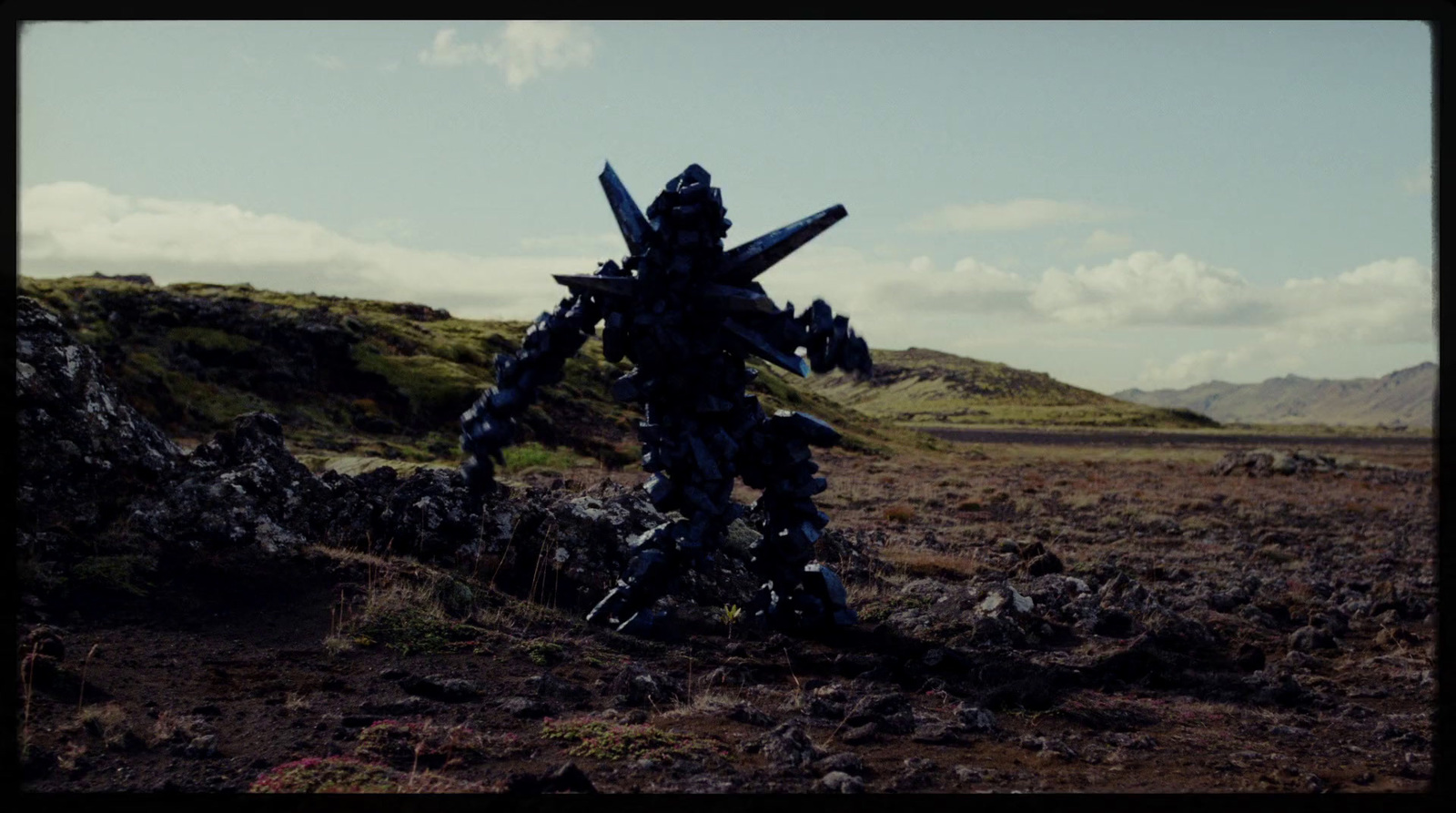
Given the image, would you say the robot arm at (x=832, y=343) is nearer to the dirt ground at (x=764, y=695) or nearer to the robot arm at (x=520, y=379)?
the robot arm at (x=520, y=379)

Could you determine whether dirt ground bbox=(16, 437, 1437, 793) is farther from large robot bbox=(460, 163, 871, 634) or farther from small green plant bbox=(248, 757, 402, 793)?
large robot bbox=(460, 163, 871, 634)

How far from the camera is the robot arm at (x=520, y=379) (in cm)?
880

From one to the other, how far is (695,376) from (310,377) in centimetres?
2654

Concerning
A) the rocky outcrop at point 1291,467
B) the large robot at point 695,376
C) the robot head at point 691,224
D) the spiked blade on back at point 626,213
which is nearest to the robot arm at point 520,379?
the large robot at point 695,376

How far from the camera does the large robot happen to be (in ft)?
27.9

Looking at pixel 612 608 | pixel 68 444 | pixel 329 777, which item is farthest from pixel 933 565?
pixel 68 444

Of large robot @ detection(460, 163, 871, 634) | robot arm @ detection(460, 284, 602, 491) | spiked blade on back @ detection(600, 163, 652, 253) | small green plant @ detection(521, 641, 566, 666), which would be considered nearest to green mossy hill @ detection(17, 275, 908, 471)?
robot arm @ detection(460, 284, 602, 491)

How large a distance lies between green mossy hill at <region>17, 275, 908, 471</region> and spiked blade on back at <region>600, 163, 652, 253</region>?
571 inches

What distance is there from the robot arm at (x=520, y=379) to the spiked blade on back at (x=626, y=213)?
0.61 metres

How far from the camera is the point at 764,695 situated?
739 cm

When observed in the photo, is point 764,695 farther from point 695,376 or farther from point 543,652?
point 695,376

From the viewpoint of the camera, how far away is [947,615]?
9766mm

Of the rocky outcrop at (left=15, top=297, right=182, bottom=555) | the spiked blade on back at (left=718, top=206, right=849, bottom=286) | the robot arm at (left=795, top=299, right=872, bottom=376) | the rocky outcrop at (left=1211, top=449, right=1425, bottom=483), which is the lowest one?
the rocky outcrop at (left=1211, top=449, right=1425, bottom=483)

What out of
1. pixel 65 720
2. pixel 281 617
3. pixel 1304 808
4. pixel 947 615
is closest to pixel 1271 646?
pixel 947 615
